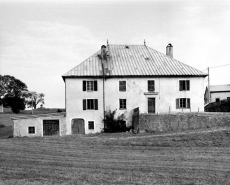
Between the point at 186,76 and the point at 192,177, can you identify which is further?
the point at 186,76

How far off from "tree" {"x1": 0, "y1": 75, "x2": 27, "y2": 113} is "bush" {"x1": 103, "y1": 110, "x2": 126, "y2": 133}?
5345 cm

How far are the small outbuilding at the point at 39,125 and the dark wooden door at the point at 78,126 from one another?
4.21 ft

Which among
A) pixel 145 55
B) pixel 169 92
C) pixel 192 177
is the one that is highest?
pixel 145 55

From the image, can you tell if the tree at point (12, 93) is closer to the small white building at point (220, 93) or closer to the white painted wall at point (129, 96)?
the white painted wall at point (129, 96)

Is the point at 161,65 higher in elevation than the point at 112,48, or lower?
lower

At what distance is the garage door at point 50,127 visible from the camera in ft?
107

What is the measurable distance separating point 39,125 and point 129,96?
12.3m

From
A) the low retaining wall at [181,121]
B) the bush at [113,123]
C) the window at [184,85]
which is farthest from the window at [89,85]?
the window at [184,85]

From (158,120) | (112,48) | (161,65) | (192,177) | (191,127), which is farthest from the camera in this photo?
(112,48)

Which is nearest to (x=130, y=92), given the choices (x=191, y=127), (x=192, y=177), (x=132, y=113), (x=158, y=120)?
(x=132, y=113)

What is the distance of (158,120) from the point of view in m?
27.4

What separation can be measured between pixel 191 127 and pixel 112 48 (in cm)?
1856

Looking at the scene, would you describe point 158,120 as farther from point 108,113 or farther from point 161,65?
point 161,65

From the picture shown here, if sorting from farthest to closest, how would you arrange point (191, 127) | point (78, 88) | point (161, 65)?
1. point (161, 65)
2. point (78, 88)
3. point (191, 127)
